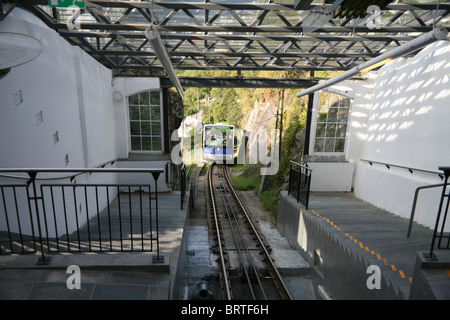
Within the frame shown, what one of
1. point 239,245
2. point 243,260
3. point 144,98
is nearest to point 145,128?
point 144,98

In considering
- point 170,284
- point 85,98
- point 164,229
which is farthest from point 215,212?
point 170,284

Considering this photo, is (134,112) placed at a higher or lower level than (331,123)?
higher

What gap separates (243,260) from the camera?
18.7ft

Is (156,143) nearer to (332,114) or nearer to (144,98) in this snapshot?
(144,98)

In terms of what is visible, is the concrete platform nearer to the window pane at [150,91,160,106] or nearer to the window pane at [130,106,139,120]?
the window pane at [150,91,160,106]

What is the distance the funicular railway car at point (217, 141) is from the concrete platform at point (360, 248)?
8.90 metres

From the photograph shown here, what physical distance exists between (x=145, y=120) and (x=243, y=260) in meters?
5.88

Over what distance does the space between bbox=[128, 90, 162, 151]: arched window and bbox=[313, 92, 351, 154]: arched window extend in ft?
18.8

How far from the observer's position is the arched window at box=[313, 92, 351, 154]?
824 centimetres

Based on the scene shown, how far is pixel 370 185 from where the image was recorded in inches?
286

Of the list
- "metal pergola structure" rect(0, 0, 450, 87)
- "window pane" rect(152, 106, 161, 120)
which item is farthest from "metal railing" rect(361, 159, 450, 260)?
"window pane" rect(152, 106, 161, 120)

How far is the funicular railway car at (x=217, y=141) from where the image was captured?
14852mm

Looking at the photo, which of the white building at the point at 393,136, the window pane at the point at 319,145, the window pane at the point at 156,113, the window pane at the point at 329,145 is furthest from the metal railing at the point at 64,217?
the window pane at the point at 329,145

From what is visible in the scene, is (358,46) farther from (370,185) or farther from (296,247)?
(296,247)
